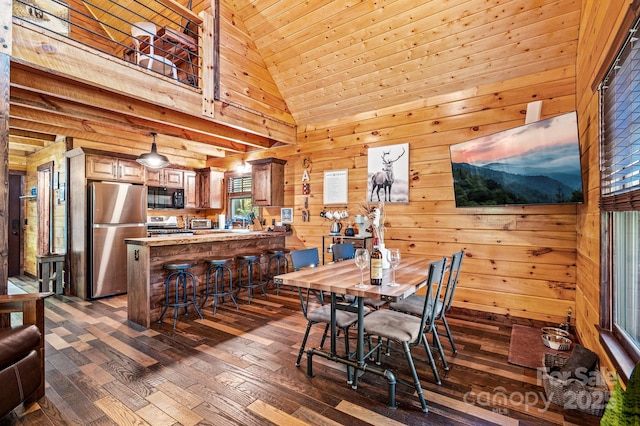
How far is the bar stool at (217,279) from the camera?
13.3ft

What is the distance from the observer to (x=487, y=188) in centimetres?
342

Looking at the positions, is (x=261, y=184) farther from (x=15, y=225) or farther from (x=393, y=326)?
(x=15, y=225)

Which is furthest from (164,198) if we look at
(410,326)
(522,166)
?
(522,166)

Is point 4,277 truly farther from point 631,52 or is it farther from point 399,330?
point 631,52

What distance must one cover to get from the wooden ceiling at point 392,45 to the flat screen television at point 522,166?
3.27ft

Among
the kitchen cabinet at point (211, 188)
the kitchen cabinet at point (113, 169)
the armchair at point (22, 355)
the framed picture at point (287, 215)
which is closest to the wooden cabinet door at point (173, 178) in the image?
the kitchen cabinet at point (211, 188)

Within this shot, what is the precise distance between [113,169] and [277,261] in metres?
3.08

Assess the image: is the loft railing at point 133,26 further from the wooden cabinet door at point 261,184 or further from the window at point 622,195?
the window at point 622,195

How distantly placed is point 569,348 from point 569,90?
8.35 feet

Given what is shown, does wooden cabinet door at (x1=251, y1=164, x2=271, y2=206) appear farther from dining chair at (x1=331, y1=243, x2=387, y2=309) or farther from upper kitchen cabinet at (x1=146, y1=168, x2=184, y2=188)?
dining chair at (x1=331, y1=243, x2=387, y2=309)

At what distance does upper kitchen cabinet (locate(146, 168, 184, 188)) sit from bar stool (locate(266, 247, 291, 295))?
2.72 metres

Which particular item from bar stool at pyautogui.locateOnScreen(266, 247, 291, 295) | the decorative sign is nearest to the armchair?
bar stool at pyautogui.locateOnScreen(266, 247, 291, 295)

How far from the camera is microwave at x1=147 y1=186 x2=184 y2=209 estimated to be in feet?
19.8

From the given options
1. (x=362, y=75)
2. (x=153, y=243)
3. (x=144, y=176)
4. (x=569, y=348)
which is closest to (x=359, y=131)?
(x=362, y=75)
